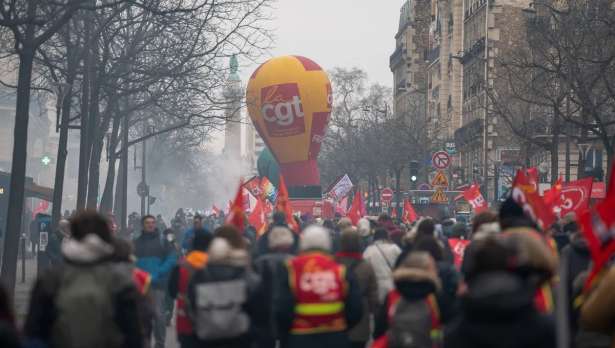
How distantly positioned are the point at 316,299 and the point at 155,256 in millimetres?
6231

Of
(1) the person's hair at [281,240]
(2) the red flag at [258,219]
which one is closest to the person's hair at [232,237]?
(1) the person's hair at [281,240]

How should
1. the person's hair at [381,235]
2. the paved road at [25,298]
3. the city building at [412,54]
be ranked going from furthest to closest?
the city building at [412,54] → the paved road at [25,298] → the person's hair at [381,235]

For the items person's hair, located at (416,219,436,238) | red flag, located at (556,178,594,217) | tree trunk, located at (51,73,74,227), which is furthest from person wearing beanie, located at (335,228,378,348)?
tree trunk, located at (51,73,74,227)

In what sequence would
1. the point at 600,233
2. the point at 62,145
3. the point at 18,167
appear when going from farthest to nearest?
the point at 62,145 → the point at 18,167 → the point at 600,233

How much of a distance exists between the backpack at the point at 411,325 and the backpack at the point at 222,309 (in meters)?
1.00

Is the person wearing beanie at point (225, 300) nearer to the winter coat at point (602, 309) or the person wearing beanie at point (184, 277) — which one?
the person wearing beanie at point (184, 277)

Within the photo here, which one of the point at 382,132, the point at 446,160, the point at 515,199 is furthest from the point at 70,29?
the point at 382,132

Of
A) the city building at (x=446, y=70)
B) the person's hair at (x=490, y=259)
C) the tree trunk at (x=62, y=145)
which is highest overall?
the city building at (x=446, y=70)

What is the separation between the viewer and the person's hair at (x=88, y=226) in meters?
9.53

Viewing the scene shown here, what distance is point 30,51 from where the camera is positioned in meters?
26.2

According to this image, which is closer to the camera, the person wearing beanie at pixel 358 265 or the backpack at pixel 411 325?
the backpack at pixel 411 325

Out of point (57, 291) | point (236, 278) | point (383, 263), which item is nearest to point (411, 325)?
point (236, 278)

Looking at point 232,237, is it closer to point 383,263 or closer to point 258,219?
point 383,263

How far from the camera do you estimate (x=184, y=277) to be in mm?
12641
